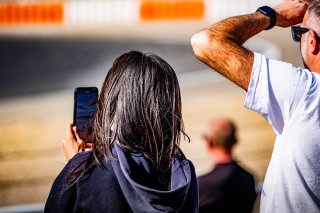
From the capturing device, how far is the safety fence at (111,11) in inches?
816

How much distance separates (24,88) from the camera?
15.1 meters

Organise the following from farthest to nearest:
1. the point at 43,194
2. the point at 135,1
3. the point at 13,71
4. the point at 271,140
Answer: the point at 135,1
the point at 13,71
the point at 271,140
the point at 43,194

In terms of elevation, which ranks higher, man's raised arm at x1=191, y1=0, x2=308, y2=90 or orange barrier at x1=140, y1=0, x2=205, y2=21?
man's raised arm at x1=191, y1=0, x2=308, y2=90

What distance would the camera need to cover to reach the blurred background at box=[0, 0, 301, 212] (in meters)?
9.62

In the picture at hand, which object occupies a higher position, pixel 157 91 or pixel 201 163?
pixel 157 91

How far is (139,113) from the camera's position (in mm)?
2529

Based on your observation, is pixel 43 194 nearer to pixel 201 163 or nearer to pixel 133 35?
pixel 201 163

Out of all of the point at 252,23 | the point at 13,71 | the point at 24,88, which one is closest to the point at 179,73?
the point at 24,88

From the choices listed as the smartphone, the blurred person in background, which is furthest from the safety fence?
the smartphone

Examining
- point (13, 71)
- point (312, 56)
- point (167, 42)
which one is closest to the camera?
point (312, 56)

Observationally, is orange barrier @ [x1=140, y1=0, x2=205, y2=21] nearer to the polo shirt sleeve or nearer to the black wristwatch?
the black wristwatch

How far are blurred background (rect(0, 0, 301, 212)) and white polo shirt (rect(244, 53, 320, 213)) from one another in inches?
102

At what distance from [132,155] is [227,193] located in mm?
1956

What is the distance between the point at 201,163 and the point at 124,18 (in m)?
12.4
